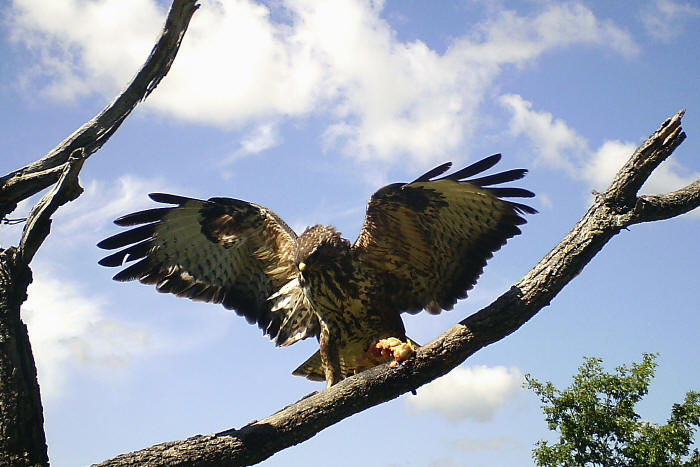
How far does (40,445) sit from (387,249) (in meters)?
3.32

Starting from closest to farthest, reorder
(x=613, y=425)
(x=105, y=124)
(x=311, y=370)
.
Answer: (x=105, y=124), (x=311, y=370), (x=613, y=425)

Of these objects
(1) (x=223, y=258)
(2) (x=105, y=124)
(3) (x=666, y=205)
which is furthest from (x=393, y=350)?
(2) (x=105, y=124)

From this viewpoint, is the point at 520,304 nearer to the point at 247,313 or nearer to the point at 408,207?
the point at 408,207

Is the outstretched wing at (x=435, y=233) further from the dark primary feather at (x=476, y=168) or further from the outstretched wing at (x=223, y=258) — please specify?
the outstretched wing at (x=223, y=258)

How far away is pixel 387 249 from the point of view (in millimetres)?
6059

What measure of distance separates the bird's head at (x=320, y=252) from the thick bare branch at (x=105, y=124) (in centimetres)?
217

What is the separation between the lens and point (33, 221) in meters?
4.01

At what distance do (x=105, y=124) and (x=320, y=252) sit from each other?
2.34 metres

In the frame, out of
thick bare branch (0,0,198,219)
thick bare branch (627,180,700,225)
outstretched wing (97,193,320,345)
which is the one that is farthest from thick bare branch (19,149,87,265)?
thick bare branch (627,180,700,225)

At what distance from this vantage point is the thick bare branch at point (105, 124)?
4230mm

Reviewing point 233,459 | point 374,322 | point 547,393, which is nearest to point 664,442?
point 547,393

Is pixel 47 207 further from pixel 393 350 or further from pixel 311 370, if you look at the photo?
pixel 311 370

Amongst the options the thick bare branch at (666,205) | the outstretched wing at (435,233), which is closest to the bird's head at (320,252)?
the outstretched wing at (435,233)

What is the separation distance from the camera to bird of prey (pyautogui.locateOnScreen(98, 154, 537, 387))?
581 centimetres
